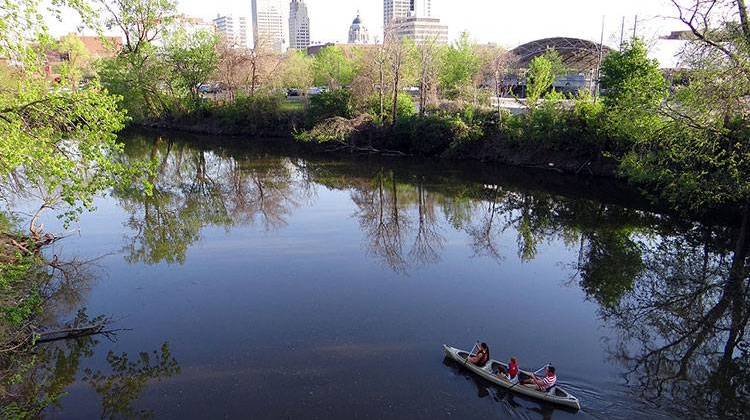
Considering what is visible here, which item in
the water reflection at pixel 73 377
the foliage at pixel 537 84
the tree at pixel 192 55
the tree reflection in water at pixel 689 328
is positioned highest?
the tree at pixel 192 55

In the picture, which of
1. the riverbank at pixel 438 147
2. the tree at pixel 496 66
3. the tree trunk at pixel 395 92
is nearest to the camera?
the riverbank at pixel 438 147

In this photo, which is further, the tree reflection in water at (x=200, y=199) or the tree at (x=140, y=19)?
the tree at (x=140, y=19)

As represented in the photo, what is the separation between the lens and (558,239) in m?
19.5

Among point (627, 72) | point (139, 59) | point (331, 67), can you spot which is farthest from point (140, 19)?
point (627, 72)

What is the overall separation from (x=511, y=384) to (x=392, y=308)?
13.7ft

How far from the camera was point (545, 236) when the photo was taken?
787 inches

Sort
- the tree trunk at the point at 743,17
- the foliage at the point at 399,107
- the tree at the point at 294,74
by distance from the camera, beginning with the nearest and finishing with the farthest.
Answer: the tree trunk at the point at 743,17 → the foliage at the point at 399,107 → the tree at the point at 294,74

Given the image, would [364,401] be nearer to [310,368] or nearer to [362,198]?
[310,368]

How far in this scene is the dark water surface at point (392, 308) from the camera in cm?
1018

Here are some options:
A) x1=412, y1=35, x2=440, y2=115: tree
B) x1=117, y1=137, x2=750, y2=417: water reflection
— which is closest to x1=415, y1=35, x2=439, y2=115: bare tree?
x1=412, y1=35, x2=440, y2=115: tree

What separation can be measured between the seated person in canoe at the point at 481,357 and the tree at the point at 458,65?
123 ft

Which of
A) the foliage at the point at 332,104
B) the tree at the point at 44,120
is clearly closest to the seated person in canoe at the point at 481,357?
the tree at the point at 44,120

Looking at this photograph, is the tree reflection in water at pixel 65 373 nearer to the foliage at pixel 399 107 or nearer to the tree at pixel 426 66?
the foliage at pixel 399 107

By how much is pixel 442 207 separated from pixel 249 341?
13772mm
